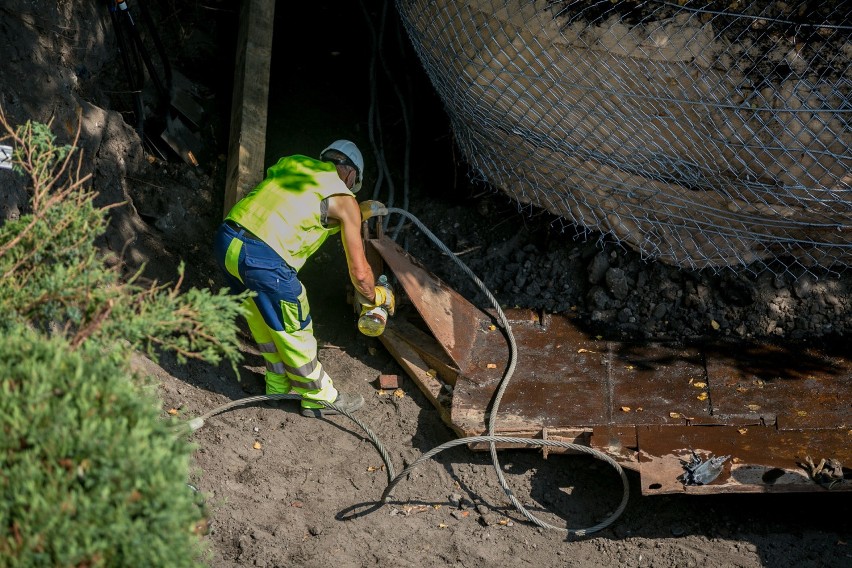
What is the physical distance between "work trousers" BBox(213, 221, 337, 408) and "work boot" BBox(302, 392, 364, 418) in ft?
0.19

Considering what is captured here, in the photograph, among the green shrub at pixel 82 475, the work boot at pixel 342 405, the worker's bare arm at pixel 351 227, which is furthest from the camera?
the work boot at pixel 342 405

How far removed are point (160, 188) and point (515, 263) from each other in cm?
252

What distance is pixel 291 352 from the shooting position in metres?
5.17

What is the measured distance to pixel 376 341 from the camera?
19.6 ft

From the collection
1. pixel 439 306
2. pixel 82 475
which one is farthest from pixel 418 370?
pixel 82 475

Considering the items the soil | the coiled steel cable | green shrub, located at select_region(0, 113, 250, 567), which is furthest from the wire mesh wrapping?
green shrub, located at select_region(0, 113, 250, 567)

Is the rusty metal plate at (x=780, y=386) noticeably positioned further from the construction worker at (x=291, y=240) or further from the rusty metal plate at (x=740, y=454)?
the construction worker at (x=291, y=240)

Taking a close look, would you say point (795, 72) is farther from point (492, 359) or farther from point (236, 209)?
point (236, 209)

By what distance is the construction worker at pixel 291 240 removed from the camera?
193 inches

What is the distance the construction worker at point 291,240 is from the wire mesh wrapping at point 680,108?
116 cm

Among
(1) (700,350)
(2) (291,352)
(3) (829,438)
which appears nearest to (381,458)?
(2) (291,352)

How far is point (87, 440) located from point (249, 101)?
4.03 m

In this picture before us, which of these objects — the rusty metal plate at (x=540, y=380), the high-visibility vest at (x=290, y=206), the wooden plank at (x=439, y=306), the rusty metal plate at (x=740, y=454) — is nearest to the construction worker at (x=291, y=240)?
the high-visibility vest at (x=290, y=206)

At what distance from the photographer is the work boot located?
5.46 meters
